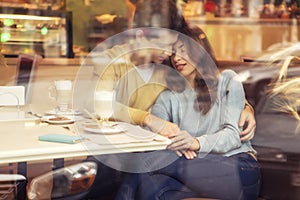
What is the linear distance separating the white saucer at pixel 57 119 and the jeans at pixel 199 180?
1.07 ft

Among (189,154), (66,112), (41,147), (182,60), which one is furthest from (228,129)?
(41,147)

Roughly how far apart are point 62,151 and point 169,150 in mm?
447

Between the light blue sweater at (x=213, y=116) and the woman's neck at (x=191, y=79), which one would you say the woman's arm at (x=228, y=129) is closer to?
the light blue sweater at (x=213, y=116)

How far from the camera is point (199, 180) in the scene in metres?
1.82

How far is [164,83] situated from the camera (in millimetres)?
2039

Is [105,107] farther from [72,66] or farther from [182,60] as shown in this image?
[72,66]

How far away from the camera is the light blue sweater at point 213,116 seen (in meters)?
1.89

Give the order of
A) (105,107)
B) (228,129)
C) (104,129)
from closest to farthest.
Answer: (104,129)
(105,107)
(228,129)

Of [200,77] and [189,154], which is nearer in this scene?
[189,154]

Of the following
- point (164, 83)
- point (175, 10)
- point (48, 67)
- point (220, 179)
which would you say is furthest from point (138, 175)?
point (48, 67)

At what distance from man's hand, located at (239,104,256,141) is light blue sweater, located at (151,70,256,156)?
2 centimetres

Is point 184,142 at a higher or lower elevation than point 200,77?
lower

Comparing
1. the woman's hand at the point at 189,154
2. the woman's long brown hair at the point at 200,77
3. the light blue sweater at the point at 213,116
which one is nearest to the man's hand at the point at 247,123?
the light blue sweater at the point at 213,116

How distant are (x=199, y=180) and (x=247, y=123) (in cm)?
36
